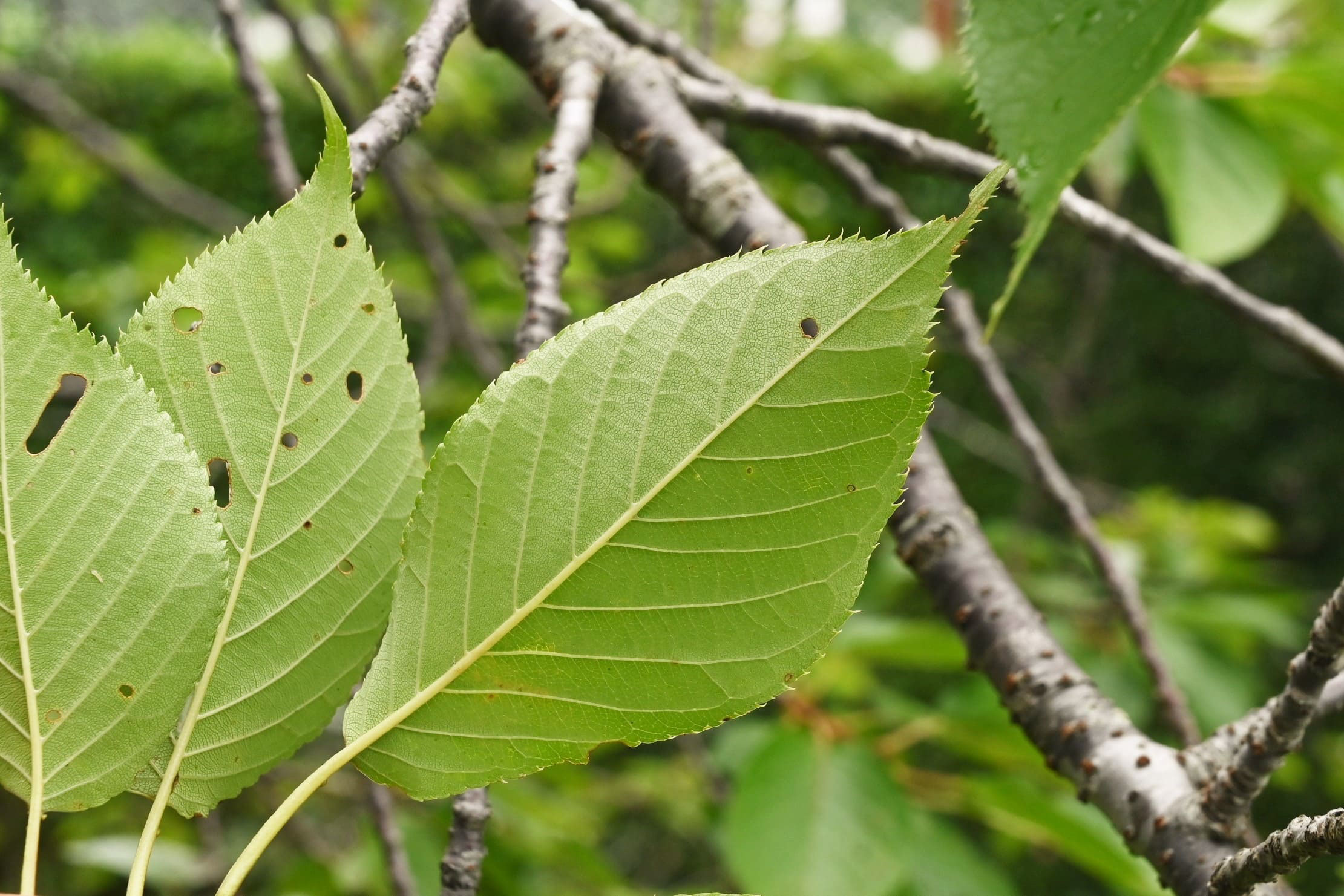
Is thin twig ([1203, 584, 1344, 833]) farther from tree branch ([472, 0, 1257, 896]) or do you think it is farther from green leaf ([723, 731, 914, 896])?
green leaf ([723, 731, 914, 896])

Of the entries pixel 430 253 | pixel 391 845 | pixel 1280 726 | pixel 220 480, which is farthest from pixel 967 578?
pixel 430 253

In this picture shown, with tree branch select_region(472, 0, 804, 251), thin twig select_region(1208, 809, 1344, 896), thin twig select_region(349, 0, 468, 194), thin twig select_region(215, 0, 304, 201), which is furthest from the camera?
thin twig select_region(215, 0, 304, 201)

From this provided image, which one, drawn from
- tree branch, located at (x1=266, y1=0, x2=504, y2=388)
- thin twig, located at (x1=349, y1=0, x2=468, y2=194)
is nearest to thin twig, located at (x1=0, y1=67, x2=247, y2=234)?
tree branch, located at (x1=266, y1=0, x2=504, y2=388)

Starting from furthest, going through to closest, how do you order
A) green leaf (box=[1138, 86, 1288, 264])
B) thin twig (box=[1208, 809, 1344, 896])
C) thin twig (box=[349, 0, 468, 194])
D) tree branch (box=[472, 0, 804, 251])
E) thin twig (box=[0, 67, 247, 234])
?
thin twig (box=[0, 67, 247, 234])
green leaf (box=[1138, 86, 1288, 264])
tree branch (box=[472, 0, 804, 251])
thin twig (box=[349, 0, 468, 194])
thin twig (box=[1208, 809, 1344, 896])

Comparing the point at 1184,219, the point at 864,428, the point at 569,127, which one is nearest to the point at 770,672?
the point at 864,428

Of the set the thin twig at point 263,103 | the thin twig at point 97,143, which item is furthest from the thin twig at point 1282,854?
the thin twig at point 97,143

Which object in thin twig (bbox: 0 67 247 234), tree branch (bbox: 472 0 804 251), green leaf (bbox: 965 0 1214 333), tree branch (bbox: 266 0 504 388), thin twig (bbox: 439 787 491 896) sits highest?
thin twig (bbox: 0 67 247 234)

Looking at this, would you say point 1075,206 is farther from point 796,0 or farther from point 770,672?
point 796,0

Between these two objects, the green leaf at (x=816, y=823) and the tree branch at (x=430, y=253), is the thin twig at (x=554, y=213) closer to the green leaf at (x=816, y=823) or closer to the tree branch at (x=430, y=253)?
the tree branch at (x=430, y=253)
